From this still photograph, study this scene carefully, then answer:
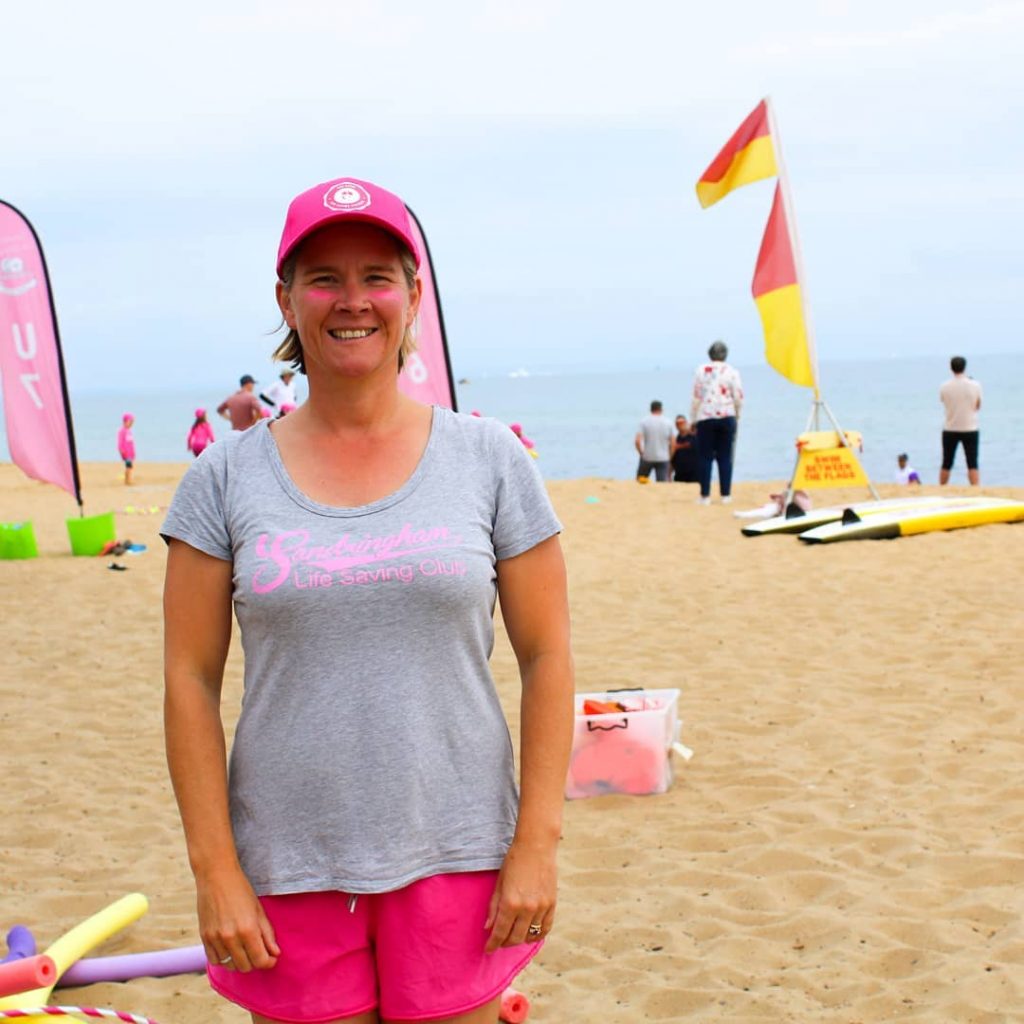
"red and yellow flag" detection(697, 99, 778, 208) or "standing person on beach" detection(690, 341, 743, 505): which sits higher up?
"red and yellow flag" detection(697, 99, 778, 208)

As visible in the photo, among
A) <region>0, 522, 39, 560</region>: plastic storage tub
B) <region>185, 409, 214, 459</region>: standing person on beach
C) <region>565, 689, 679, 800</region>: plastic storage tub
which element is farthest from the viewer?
<region>185, 409, 214, 459</region>: standing person on beach

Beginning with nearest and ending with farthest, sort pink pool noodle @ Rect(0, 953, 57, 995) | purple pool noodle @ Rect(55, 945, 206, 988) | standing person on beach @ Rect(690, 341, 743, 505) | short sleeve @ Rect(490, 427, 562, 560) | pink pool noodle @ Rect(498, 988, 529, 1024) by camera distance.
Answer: short sleeve @ Rect(490, 427, 562, 560), pink pool noodle @ Rect(0, 953, 57, 995), pink pool noodle @ Rect(498, 988, 529, 1024), purple pool noodle @ Rect(55, 945, 206, 988), standing person on beach @ Rect(690, 341, 743, 505)

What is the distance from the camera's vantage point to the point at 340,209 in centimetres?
170

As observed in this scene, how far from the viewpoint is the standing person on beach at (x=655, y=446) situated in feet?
58.0

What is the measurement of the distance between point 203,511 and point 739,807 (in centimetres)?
335

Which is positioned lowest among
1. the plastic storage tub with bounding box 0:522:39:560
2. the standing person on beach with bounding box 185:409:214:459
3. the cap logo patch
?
the plastic storage tub with bounding box 0:522:39:560

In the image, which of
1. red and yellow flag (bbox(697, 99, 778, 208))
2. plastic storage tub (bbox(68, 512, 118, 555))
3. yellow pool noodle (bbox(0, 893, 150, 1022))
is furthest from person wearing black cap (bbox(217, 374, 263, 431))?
yellow pool noodle (bbox(0, 893, 150, 1022))

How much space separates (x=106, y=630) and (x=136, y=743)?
2.73 m

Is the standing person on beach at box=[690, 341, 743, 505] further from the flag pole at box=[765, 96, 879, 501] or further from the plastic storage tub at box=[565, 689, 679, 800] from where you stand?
the plastic storage tub at box=[565, 689, 679, 800]

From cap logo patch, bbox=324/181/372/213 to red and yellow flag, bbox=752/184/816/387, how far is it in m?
10.5

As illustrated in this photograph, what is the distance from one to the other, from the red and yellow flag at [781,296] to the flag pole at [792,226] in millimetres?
27

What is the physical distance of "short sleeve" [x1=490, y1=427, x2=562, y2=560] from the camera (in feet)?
5.82

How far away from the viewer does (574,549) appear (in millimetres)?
11555

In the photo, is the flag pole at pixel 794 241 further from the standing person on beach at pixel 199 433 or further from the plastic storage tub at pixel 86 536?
the standing person on beach at pixel 199 433
